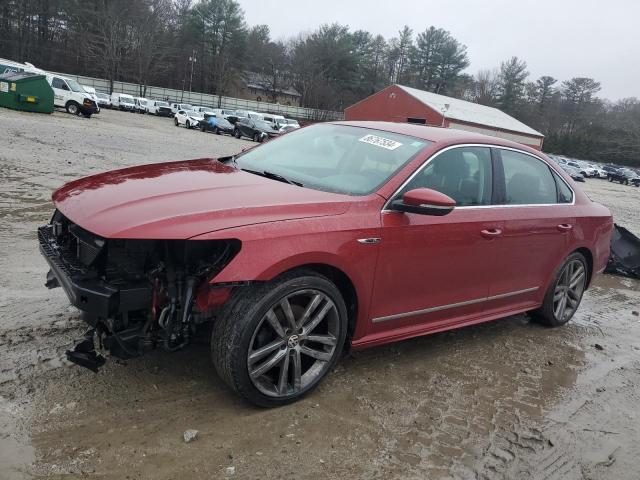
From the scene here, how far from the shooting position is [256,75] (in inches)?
3588

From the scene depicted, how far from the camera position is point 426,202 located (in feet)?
10.8

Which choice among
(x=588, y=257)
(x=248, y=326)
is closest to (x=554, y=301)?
(x=588, y=257)

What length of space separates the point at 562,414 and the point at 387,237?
65.7 inches

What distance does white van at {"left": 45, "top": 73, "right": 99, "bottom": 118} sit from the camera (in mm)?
27188

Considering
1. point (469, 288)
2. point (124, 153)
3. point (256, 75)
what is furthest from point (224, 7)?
point (469, 288)

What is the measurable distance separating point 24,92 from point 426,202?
23.7m

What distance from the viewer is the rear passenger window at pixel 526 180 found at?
171 inches

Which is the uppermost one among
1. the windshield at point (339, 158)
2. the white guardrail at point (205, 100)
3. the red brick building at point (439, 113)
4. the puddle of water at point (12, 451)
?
the red brick building at point (439, 113)

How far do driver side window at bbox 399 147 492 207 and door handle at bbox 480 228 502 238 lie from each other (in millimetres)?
215

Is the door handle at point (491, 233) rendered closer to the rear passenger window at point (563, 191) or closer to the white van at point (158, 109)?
the rear passenger window at point (563, 191)

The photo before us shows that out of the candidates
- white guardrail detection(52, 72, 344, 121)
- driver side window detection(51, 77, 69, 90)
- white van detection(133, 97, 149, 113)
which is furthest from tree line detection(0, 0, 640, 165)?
driver side window detection(51, 77, 69, 90)

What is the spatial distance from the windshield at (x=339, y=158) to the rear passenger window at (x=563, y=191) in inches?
69.7

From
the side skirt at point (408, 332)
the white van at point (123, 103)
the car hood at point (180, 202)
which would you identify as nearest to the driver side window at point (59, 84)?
the white van at point (123, 103)

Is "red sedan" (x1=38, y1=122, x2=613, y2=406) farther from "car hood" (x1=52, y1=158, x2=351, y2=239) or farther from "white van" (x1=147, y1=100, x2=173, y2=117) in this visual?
"white van" (x1=147, y1=100, x2=173, y2=117)
